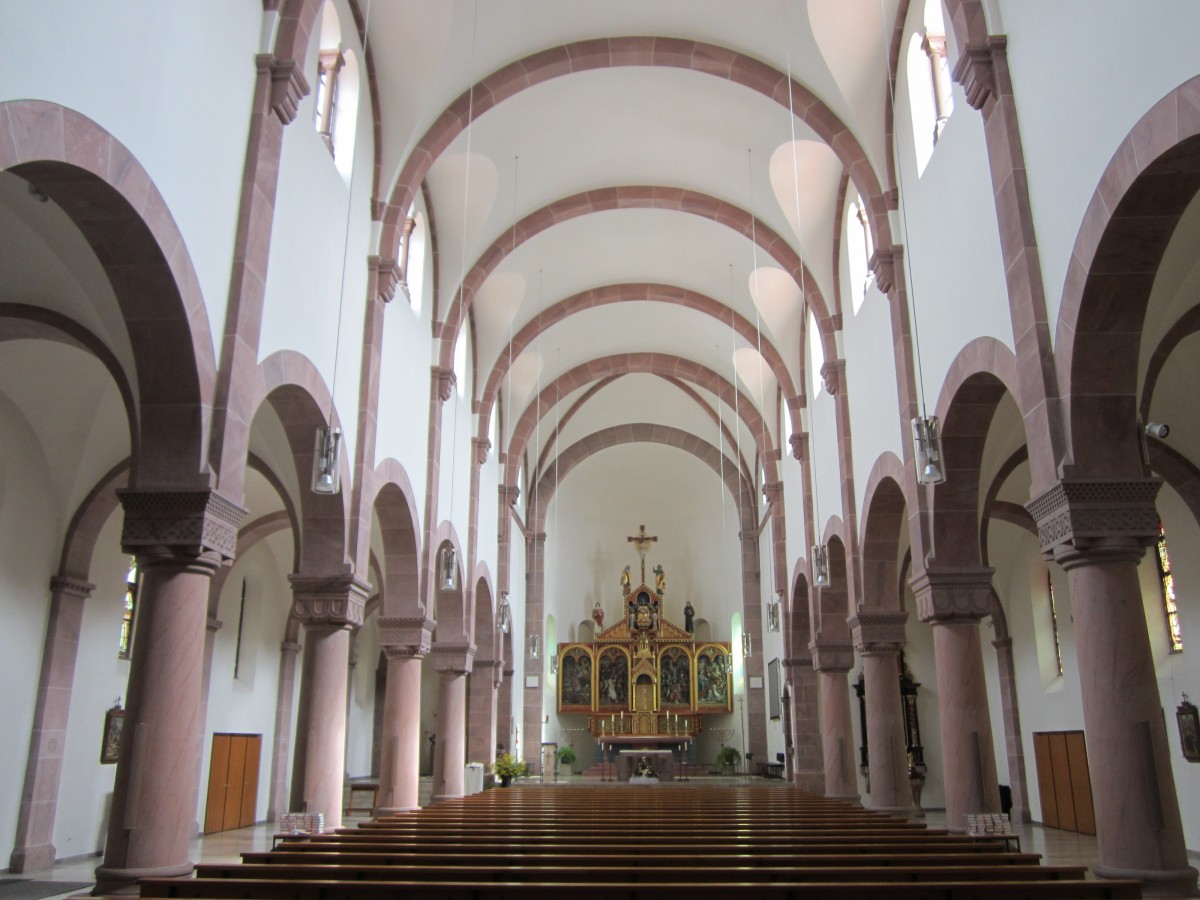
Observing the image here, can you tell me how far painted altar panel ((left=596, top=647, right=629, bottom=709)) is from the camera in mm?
34062

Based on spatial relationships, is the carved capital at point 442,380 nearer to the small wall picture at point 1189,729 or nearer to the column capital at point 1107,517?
the column capital at point 1107,517

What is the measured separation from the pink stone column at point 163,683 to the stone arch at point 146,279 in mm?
376

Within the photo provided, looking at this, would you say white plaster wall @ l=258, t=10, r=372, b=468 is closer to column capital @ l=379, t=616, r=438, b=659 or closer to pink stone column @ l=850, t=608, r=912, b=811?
column capital @ l=379, t=616, r=438, b=659

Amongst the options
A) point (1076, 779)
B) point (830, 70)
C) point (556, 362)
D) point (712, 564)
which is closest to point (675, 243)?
point (556, 362)

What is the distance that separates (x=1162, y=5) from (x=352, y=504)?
10565 mm

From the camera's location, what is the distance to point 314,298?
12.5 metres

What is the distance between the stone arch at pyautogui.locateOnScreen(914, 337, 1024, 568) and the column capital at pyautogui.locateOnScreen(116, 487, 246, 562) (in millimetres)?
8109

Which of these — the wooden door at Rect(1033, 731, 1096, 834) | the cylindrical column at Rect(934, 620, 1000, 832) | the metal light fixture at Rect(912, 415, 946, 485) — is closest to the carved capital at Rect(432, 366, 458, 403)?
the cylindrical column at Rect(934, 620, 1000, 832)

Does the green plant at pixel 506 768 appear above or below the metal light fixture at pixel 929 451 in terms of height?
below

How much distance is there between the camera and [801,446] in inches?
892

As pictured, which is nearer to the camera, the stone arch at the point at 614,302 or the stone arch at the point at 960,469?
the stone arch at the point at 960,469

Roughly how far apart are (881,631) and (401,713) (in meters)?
8.05

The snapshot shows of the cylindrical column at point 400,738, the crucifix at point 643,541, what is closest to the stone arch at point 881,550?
the cylindrical column at point 400,738

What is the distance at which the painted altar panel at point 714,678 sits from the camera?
33.2m
